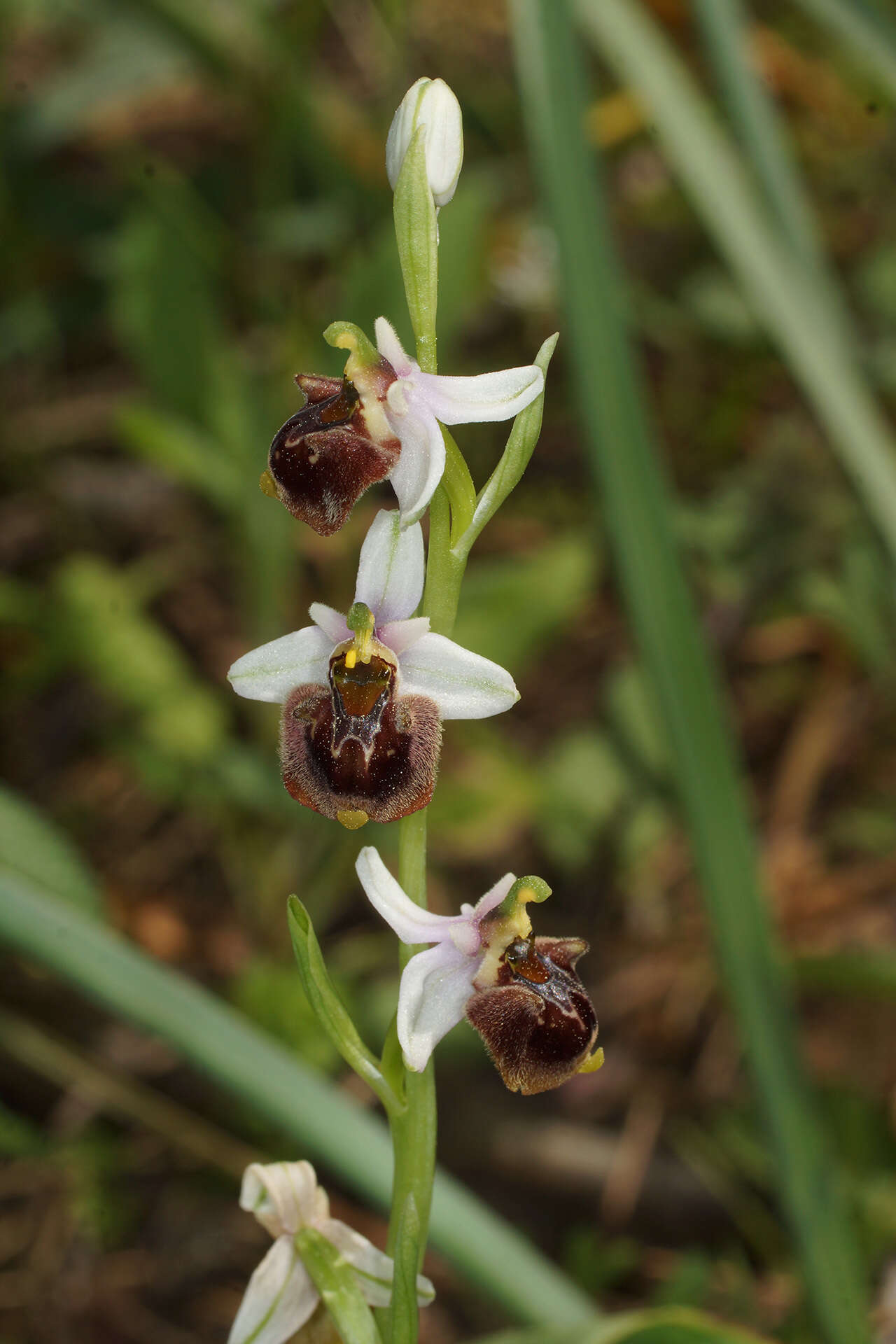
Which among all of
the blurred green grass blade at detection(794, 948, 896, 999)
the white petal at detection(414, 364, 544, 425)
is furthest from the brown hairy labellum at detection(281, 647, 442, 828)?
the blurred green grass blade at detection(794, 948, 896, 999)

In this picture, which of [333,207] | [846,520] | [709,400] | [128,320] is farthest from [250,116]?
[846,520]

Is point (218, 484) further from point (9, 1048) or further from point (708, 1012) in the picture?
point (708, 1012)

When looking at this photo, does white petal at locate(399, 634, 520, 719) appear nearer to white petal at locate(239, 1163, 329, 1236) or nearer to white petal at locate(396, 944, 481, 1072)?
white petal at locate(396, 944, 481, 1072)

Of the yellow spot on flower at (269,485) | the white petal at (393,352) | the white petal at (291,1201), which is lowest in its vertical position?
the white petal at (291,1201)

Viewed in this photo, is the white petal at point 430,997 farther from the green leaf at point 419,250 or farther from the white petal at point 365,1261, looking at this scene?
the green leaf at point 419,250

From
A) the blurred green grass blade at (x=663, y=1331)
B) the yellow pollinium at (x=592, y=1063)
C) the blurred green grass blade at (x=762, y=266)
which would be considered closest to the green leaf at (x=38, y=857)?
the yellow pollinium at (x=592, y=1063)

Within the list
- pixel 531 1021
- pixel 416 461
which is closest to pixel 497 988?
pixel 531 1021

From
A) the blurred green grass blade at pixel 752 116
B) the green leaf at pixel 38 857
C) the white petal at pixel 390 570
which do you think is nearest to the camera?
the white petal at pixel 390 570
